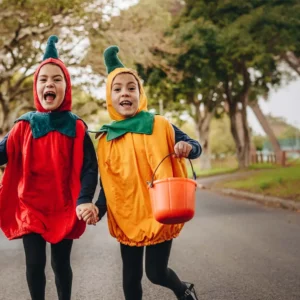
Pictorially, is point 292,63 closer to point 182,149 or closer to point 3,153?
point 182,149

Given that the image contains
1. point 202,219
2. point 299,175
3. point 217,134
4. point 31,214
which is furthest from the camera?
point 217,134

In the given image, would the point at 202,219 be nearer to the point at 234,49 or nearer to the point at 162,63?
the point at 234,49

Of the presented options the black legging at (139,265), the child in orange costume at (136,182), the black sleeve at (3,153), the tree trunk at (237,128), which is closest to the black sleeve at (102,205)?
the child in orange costume at (136,182)

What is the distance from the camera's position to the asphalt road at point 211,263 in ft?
14.1

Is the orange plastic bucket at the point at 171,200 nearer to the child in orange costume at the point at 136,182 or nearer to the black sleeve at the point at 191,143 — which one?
the child in orange costume at the point at 136,182

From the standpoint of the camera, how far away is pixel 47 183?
313 centimetres

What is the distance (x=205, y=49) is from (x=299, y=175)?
6.53 meters

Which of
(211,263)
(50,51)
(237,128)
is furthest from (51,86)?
(237,128)

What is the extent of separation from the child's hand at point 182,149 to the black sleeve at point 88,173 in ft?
1.92

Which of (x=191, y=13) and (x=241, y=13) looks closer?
(x=241, y=13)

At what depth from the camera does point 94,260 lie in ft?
18.8

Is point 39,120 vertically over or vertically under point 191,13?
under

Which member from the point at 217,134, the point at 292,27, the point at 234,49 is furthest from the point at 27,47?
the point at 217,134

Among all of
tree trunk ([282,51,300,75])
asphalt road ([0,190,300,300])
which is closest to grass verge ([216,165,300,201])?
asphalt road ([0,190,300,300])
